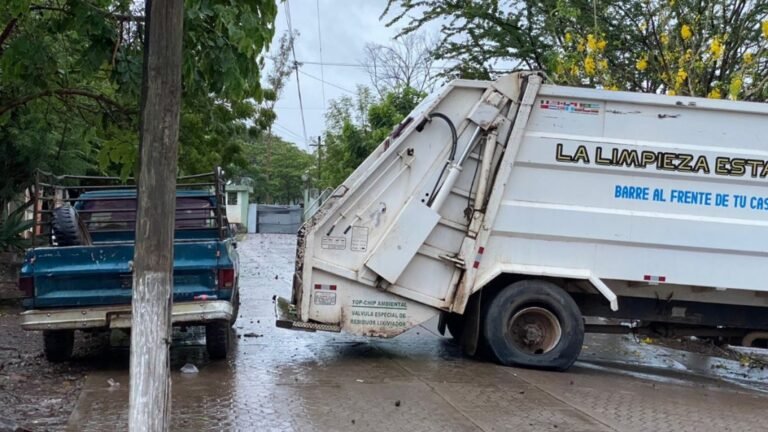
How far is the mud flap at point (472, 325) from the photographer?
8398 mm

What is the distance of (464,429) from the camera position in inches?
239

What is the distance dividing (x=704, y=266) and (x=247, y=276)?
12.1 metres

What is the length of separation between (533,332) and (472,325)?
65cm

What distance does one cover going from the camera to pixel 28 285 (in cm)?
759

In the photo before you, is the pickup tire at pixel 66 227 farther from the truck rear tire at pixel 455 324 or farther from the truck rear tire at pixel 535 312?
the truck rear tire at pixel 535 312

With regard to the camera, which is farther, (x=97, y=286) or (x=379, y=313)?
(x=379, y=313)

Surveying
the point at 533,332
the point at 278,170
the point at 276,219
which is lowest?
the point at 533,332

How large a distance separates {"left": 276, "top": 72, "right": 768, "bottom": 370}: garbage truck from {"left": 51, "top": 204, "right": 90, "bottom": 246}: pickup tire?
2270 millimetres

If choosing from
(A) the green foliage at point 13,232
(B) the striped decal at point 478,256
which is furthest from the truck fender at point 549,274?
(A) the green foliage at point 13,232

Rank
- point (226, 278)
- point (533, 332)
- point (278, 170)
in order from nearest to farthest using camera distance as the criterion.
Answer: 1. point (226, 278)
2. point (533, 332)
3. point (278, 170)

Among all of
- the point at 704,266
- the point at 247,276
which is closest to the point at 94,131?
the point at 704,266

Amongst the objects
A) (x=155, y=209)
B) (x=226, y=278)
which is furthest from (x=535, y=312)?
(x=155, y=209)

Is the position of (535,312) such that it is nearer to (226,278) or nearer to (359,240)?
(359,240)

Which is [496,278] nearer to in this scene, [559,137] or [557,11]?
[559,137]
